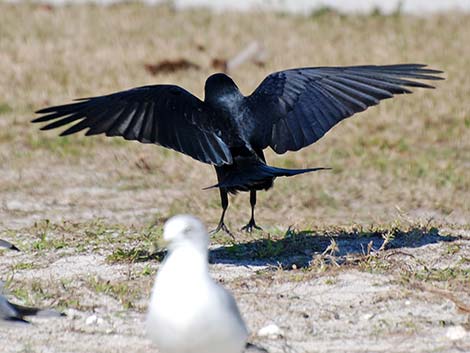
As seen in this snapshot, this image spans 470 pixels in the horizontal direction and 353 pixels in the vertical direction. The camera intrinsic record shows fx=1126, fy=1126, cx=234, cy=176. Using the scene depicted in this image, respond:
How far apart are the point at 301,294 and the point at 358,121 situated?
4327 mm

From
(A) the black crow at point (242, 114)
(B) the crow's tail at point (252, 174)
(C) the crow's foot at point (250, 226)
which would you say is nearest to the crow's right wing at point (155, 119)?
(A) the black crow at point (242, 114)

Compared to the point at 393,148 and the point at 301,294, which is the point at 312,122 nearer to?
the point at 301,294

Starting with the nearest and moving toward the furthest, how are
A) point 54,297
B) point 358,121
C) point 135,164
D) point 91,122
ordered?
point 54,297 → point 91,122 → point 135,164 → point 358,121

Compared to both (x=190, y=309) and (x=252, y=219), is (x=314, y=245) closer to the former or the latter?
(x=252, y=219)

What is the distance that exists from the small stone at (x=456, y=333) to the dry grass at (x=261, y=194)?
0.08 metres

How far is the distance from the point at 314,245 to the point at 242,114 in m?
0.80

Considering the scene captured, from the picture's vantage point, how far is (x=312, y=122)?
5977mm

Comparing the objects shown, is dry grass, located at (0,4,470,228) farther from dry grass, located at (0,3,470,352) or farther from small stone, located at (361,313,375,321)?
small stone, located at (361,313,375,321)

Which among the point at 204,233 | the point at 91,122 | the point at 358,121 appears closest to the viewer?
the point at 204,233

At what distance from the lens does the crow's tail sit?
561 centimetres

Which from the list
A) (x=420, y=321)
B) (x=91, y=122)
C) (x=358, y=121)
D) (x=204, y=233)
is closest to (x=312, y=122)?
(x=91, y=122)

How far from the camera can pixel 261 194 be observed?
7.92 meters

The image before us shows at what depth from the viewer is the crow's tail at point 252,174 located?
561 centimetres

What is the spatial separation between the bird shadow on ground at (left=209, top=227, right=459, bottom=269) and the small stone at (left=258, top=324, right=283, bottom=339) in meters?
0.90
